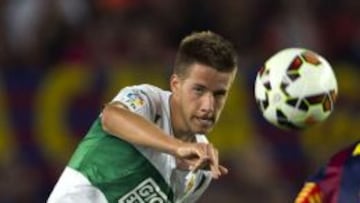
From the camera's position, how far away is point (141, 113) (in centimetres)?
573

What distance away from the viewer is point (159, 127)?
19.1 ft

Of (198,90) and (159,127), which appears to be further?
(159,127)

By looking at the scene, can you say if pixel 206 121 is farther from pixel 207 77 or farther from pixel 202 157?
pixel 202 157

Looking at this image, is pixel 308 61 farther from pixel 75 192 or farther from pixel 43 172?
pixel 43 172

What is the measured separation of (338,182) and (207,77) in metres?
0.95

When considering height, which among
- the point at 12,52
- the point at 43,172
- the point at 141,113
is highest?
the point at 141,113

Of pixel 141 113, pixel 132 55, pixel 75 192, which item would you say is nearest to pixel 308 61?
pixel 141 113

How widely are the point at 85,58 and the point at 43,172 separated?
0.83 m

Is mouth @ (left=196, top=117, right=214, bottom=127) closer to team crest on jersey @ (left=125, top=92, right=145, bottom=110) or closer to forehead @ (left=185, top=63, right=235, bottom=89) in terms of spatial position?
forehead @ (left=185, top=63, right=235, bottom=89)

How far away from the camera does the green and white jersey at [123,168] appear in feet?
19.0

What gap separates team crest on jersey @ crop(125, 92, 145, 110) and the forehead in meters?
0.22

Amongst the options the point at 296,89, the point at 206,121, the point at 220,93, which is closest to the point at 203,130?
the point at 206,121

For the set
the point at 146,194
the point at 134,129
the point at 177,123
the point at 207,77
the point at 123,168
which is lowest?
the point at 146,194

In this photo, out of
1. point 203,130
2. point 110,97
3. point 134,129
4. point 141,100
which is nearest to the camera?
point 134,129
